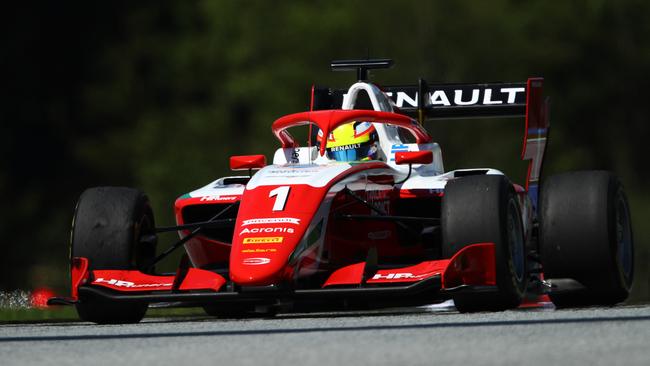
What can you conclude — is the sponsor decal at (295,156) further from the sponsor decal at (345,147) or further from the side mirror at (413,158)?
the side mirror at (413,158)

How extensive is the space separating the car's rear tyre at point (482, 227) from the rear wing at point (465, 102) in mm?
2671

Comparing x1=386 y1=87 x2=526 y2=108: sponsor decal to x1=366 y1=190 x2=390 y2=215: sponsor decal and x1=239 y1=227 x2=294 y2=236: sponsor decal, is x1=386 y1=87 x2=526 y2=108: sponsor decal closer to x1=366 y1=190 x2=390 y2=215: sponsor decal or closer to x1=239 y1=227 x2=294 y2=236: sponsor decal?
x1=366 y1=190 x2=390 y2=215: sponsor decal

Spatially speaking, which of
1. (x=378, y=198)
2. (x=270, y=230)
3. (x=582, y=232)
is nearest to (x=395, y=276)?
(x=270, y=230)

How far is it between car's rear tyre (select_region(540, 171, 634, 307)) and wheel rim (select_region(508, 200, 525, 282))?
0.46 ft

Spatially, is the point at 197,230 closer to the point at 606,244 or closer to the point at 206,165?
the point at 606,244

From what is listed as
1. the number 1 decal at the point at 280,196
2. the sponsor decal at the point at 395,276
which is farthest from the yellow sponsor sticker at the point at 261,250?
the sponsor decal at the point at 395,276

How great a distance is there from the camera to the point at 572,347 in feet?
21.6

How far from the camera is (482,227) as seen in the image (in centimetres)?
932

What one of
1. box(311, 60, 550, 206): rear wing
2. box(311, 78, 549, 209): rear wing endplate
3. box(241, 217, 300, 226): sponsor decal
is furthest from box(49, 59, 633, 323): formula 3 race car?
box(311, 78, 549, 209): rear wing endplate

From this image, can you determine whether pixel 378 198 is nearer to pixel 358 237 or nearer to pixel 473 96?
pixel 358 237

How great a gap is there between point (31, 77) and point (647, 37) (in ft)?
52.3

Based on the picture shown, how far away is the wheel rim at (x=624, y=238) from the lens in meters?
10.6

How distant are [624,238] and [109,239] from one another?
349cm

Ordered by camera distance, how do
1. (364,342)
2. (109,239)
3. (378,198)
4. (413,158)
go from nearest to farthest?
(364,342) < (109,239) < (413,158) < (378,198)
